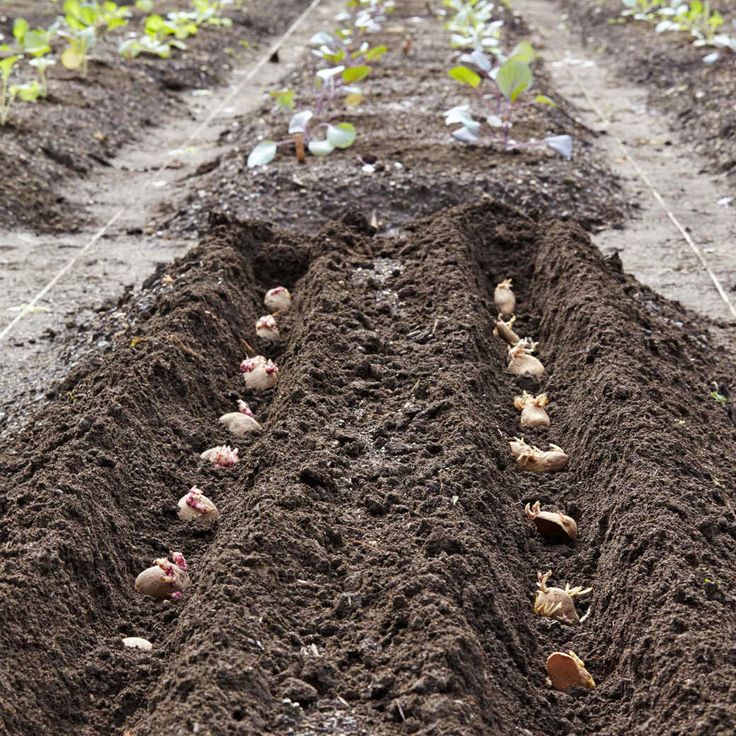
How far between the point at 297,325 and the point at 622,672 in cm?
241

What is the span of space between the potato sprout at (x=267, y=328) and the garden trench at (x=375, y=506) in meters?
0.10

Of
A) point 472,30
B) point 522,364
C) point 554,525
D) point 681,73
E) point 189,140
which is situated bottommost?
point 189,140

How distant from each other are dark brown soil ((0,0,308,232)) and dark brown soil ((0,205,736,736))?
2322 millimetres

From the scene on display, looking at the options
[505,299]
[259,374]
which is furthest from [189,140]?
[259,374]

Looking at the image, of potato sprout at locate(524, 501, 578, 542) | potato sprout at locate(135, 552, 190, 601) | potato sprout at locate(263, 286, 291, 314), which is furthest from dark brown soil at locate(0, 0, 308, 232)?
potato sprout at locate(524, 501, 578, 542)

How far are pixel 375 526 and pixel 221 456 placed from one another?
0.78 metres

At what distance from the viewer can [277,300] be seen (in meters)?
5.20

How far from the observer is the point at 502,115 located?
28.2ft

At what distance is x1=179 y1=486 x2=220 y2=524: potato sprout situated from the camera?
11.4 ft

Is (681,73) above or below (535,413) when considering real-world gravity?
below

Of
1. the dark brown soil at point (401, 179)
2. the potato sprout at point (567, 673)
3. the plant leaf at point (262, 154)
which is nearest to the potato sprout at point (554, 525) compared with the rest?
the potato sprout at point (567, 673)

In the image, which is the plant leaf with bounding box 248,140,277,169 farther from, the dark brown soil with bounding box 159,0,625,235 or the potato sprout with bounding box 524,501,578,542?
the potato sprout with bounding box 524,501,578,542

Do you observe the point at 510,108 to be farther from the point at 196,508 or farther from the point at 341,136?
the point at 196,508

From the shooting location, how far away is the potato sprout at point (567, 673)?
9.21ft
